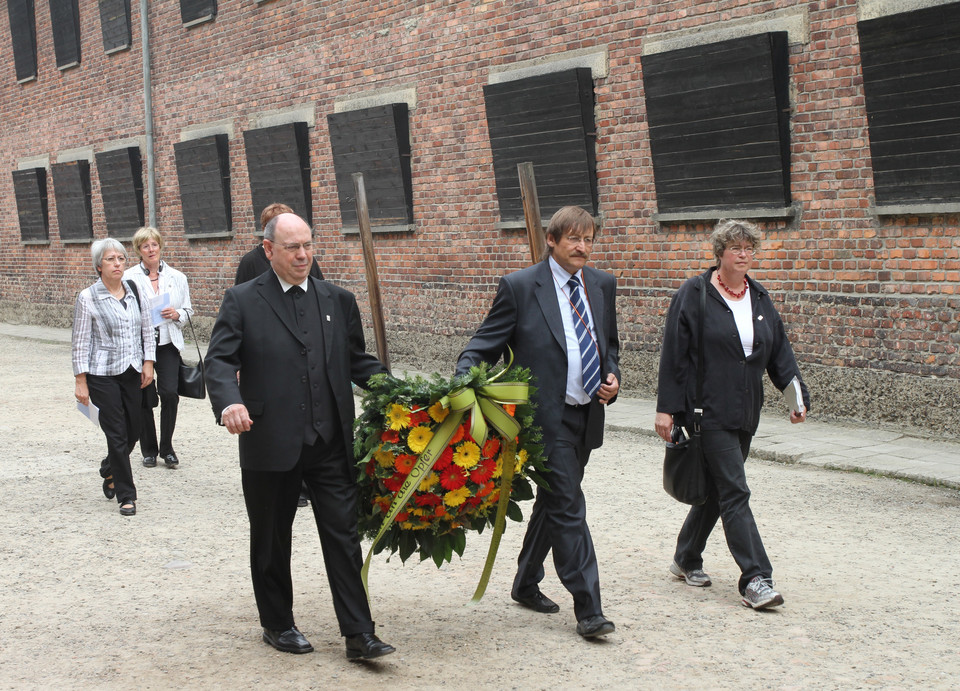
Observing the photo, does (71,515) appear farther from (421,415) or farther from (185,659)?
(421,415)

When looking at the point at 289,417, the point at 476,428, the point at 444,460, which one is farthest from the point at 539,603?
the point at 289,417

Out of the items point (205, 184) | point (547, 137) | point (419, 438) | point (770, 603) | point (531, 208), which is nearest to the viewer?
point (419, 438)

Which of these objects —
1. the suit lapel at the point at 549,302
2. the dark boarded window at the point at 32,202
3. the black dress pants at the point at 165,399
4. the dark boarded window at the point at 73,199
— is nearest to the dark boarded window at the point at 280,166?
the dark boarded window at the point at 73,199

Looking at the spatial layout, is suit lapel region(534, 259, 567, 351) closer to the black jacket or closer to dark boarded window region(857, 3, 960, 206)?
the black jacket

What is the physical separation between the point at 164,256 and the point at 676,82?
1300 centimetres

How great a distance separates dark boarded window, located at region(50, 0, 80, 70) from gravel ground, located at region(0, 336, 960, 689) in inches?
682

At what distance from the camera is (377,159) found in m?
16.1

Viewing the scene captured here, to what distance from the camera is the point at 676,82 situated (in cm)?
1184

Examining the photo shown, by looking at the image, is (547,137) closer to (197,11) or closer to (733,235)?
(733,235)

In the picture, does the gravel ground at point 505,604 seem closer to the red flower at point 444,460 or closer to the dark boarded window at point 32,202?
the red flower at point 444,460

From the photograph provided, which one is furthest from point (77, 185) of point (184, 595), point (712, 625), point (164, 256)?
point (712, 625)

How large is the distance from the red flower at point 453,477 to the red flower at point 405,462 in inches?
4.9

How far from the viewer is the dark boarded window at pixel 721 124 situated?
36.0 feet

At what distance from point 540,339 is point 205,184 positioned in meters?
15.8
